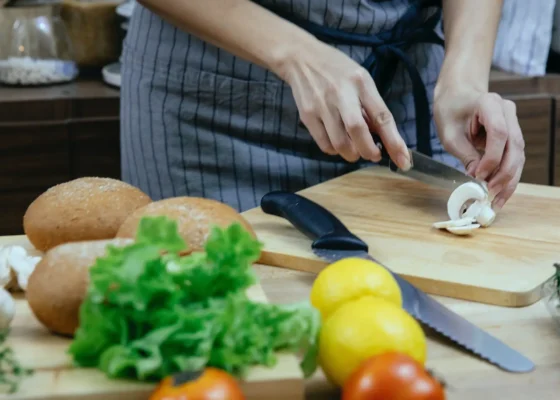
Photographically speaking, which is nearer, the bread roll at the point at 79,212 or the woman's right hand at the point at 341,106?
the bread roll at the point at 79,212

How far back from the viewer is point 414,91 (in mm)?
1336

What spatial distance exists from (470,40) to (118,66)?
39.6 inches

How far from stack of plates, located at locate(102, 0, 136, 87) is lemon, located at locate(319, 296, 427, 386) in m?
1.48

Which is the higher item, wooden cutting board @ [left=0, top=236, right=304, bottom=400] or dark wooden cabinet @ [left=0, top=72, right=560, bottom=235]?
wooden cutting board @ [left=0, top=236, right=304, bottom=400]

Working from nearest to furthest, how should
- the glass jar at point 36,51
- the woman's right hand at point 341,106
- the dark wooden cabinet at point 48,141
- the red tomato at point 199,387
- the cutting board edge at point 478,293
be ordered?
the red tomato at point 199,387
the cutting board edge at point 478,293
the woman's right hand at point 341,106
the dark wooden cabinet at point 48,141
the glass jar at point 36,51

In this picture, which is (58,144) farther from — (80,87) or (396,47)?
(396,47)

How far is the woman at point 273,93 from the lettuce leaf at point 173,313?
1.86ft

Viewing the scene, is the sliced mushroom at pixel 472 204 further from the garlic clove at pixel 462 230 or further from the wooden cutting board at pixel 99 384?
the wooden cutting board at pixel 99 384

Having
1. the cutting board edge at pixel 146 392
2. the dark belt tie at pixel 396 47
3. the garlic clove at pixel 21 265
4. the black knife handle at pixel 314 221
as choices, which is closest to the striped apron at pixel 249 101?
the dark belt tie at pixel 396 47

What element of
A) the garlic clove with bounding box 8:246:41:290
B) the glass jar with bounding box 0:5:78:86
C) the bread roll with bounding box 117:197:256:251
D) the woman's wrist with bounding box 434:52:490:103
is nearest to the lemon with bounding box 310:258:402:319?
the bread roll with bounding box 117:197:256:251

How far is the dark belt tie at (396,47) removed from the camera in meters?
1.32

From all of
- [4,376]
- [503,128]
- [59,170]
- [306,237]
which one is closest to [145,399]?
[4,376]

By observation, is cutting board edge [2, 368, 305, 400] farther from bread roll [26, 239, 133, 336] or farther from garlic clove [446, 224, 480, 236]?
garlic clove [446, 224, 480, 236]

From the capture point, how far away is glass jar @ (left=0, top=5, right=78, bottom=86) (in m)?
2.05
